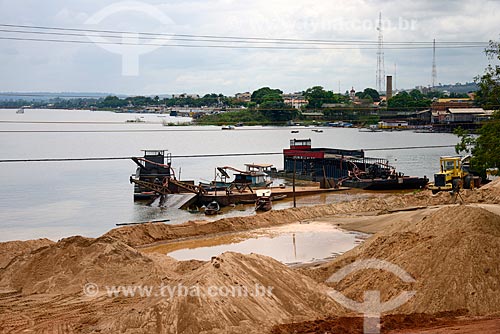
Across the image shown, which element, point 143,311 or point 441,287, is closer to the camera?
point 143,311

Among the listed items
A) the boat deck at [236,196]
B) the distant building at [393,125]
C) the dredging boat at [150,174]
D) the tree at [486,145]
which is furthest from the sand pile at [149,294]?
the distant building at [393,125]

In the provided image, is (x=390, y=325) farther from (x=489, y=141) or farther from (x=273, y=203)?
(x=273, y=203)

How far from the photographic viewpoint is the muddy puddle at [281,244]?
80.7ft

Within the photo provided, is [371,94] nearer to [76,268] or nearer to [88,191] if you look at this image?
[88,191]

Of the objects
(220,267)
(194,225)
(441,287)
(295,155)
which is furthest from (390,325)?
(295,155)

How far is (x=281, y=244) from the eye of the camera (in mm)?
26344

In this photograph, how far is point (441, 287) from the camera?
15.6 m

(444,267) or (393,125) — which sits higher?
(393,125)

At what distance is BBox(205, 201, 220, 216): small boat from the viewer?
124 feet

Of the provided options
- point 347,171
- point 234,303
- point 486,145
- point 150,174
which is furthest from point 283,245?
point 347,171

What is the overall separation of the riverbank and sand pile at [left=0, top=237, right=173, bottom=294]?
0.10 ft

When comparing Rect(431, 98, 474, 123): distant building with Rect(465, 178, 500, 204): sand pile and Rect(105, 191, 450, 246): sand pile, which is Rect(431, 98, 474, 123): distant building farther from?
Rect(465, 178, 500, 204): sand pile

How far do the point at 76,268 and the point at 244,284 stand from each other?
5932 millimetres

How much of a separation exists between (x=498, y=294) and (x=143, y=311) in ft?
27.6
